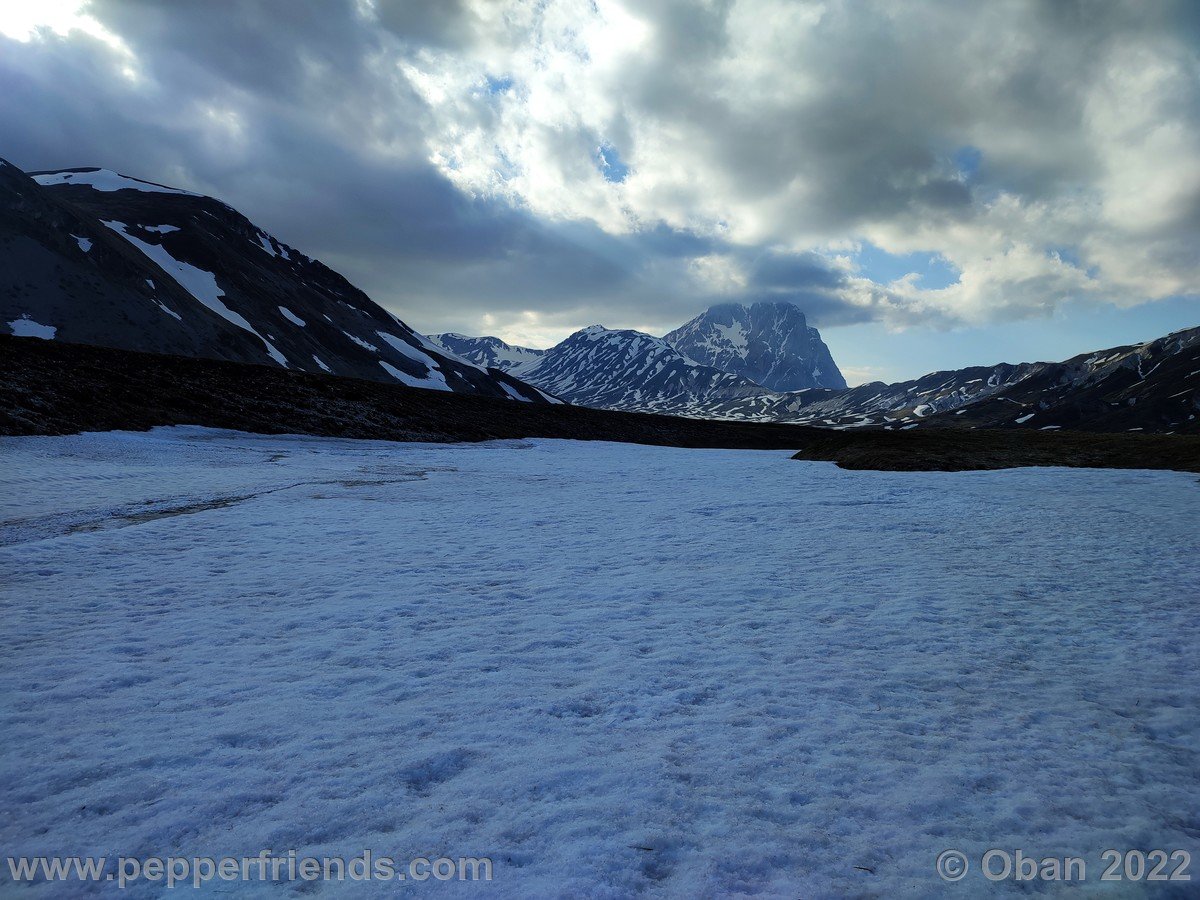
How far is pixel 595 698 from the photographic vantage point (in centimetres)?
570

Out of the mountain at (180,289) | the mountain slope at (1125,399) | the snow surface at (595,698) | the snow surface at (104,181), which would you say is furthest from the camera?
the mountain slope at (1125,399)

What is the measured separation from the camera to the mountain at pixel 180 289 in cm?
6825

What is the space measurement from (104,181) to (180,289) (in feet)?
252

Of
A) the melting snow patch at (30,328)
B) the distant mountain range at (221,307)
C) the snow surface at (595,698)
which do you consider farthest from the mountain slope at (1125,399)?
the melting snow patch at (30,328)

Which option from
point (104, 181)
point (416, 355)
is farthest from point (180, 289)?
point (104, 181)

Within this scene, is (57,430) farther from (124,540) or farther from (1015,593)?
(1015,593)

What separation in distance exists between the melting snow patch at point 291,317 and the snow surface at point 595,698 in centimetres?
10512

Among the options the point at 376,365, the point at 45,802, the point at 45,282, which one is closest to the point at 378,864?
the point at 45,802

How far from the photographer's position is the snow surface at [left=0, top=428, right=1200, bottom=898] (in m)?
3.80

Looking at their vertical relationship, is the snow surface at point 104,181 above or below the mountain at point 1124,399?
above

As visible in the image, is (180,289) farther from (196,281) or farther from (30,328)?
(30,328)

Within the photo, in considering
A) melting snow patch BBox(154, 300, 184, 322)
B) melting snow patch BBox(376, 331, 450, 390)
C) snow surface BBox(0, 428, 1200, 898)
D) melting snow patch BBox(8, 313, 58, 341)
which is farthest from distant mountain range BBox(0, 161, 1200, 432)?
snow surface BBox(0, 428, 1200, 898)

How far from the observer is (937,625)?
7.87m

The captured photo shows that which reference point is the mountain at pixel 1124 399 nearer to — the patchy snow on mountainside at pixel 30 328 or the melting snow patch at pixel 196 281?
the melting snow patch at pixel 196 281
